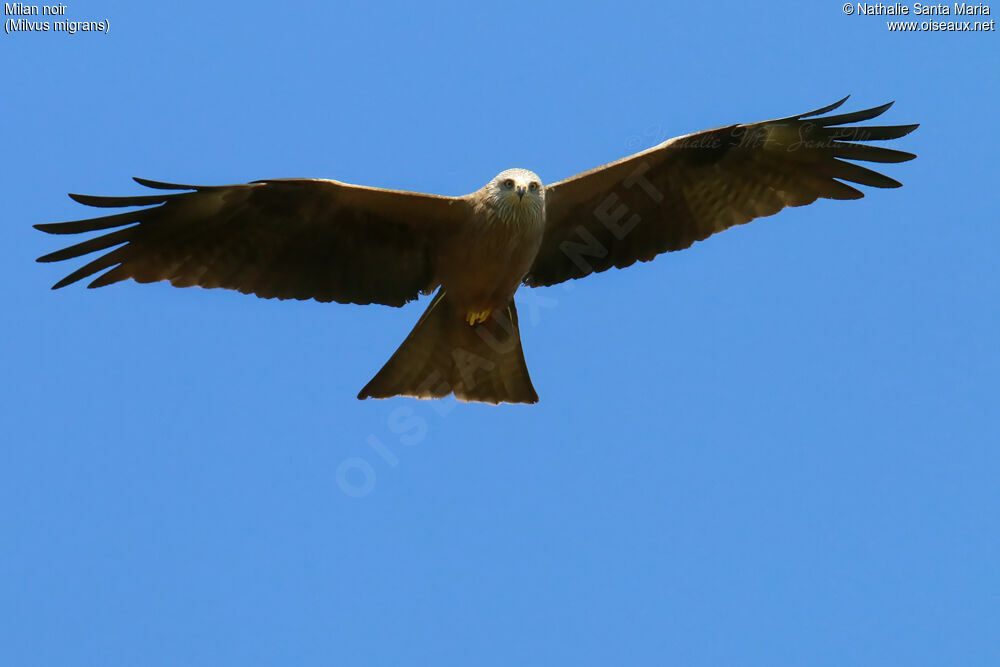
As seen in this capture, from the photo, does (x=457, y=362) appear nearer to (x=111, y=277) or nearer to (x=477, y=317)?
(x=477, y=317)

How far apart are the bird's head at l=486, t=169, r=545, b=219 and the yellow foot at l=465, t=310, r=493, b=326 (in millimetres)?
961

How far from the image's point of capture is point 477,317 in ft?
28.8

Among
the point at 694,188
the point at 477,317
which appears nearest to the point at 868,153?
the point at 694,188

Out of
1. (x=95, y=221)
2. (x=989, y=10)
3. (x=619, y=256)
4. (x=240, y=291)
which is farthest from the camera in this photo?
(x=989, y=10)

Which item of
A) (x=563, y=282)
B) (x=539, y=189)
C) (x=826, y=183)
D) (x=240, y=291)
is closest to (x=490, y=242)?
(x=539, y=189)

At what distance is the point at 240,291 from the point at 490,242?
1.78 m

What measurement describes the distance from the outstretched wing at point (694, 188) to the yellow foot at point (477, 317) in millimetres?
555

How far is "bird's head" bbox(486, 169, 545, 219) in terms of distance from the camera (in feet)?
26.1

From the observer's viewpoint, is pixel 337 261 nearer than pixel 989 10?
Yes

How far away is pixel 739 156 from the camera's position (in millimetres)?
8820

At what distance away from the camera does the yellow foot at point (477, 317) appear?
8727 mm

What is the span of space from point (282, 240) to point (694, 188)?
299cm

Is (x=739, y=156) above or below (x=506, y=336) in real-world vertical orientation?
above

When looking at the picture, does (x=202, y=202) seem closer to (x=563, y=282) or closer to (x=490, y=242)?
(x=490, y=242)
